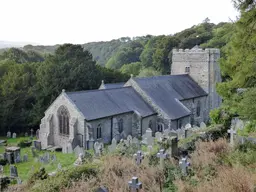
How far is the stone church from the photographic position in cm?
2305

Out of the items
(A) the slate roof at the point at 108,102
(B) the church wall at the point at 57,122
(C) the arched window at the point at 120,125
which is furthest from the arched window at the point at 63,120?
(C) the arched window at the point at 120,125

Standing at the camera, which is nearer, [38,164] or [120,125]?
[38,164]

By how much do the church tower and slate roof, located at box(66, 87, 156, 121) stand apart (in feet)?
32.6

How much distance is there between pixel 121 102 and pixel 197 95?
10456 millimetres

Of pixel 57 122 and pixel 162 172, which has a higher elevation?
pixel 162 172

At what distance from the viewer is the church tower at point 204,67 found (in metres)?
33.7

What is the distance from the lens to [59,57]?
3456cm

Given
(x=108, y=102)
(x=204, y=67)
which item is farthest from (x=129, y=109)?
(x=204, y=67)

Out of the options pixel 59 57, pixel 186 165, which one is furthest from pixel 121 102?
pixel 186 165

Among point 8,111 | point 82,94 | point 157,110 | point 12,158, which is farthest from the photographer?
point 8,111

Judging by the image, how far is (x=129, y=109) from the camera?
25500 mm

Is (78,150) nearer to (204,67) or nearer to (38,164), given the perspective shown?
(38,164)

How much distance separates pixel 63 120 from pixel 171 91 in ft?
37.8

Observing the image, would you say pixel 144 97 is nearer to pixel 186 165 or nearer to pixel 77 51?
pixel 77 51
